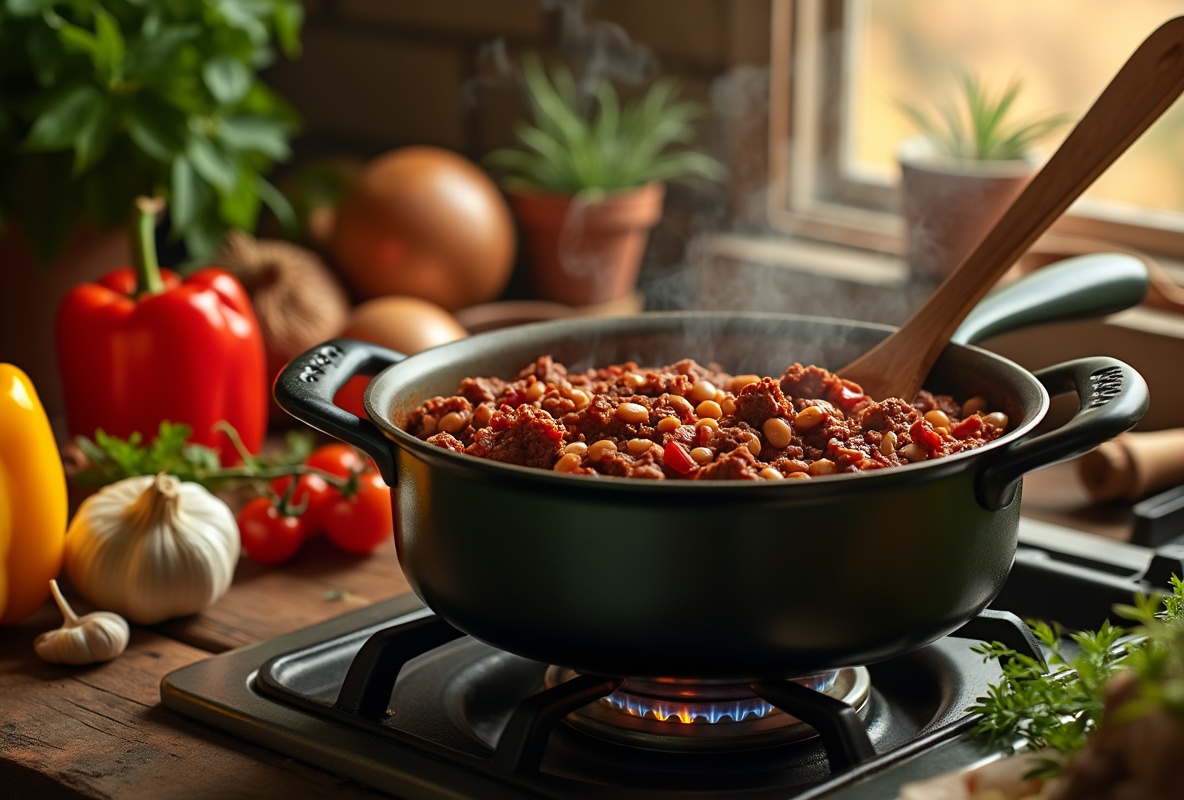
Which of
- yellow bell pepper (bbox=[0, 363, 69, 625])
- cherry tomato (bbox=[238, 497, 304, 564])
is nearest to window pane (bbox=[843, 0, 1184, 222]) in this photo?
cherry tomato (bbox=[238, 497, 304, 564])

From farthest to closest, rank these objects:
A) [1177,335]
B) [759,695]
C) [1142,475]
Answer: [1177,335]
[1142,475]
[759,695]

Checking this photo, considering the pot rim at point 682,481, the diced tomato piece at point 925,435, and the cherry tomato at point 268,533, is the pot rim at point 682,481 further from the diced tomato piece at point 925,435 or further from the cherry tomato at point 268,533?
the cherry tomato at point 268,533

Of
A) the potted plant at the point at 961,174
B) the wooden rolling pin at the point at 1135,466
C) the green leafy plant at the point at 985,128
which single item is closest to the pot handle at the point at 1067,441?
the wooden rolling pin at the point at 1135,466

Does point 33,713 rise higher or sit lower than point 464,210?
lower

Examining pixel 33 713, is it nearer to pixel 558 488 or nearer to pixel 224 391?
pixel 558 488

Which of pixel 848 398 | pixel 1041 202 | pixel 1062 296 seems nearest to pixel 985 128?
pixel 1062 296

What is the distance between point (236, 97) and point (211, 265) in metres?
0.31

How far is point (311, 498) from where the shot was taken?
4.90 feet

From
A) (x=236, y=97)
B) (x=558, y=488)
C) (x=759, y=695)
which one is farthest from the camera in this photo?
(x=236, y=97)

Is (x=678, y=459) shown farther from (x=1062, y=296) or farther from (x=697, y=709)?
(x=1062, y=296)

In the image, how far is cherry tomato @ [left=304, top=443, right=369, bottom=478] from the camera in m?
1.56

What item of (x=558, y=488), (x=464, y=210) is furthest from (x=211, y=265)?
(x=558, y=488)

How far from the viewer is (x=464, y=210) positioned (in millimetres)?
2139

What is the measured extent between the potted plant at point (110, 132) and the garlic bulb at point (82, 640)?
722mm
